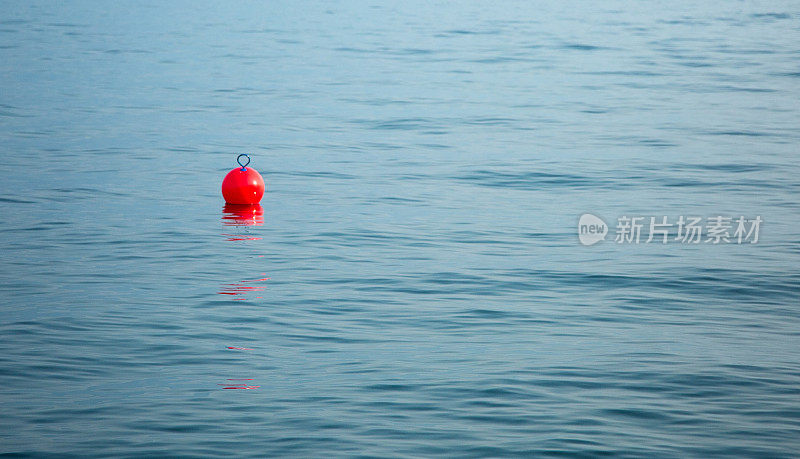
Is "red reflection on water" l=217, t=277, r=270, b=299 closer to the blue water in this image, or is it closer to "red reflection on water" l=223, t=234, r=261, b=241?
the blue water

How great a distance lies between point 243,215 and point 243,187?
39cm

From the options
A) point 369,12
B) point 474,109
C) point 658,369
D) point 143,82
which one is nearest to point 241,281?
point 658,369

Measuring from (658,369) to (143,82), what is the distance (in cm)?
1976

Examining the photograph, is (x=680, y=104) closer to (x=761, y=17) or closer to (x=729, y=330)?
(x=729, y=330)

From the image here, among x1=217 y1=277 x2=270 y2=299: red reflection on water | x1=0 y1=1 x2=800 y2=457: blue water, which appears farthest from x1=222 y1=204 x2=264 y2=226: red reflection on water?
x1=217 y1=277 x2=270 y2=299: red reflection on water

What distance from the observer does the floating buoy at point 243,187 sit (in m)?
13.3

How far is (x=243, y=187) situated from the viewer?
13.3 m

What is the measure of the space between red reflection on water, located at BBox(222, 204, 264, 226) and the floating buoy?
67 mm

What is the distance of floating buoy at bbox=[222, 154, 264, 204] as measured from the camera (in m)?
13.3

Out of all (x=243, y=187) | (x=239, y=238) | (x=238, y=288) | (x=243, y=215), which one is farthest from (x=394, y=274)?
(x=243, y=187)

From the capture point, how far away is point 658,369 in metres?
8.02

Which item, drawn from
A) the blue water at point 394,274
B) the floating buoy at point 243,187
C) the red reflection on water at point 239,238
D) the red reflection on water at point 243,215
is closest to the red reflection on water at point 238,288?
the blue water at point 394,274

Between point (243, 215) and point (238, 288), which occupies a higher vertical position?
point (243, 215)

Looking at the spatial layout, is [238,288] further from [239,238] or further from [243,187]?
[243,187]
